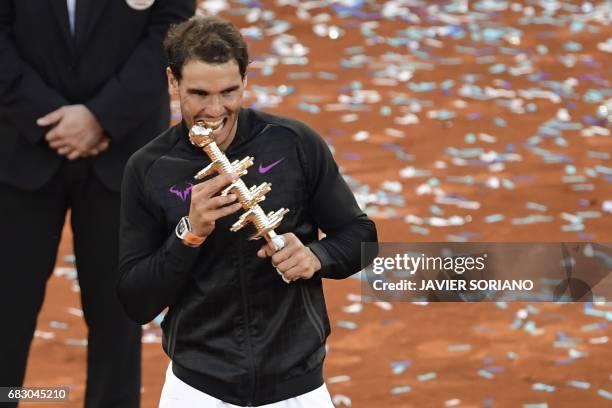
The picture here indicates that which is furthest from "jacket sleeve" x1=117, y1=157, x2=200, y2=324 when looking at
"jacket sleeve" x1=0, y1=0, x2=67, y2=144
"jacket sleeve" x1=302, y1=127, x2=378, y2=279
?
"jacket sleeve" x1=0, y1=0, x2=67, y2=144

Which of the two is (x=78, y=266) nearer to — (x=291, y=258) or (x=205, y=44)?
(x=205, y=44)

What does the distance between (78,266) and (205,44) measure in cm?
153

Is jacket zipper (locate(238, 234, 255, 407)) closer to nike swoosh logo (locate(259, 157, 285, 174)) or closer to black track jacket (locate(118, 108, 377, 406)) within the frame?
black track jacket (locate(118, 108, 377, 406))

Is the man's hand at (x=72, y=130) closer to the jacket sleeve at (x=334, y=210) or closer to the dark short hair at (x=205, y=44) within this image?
the dark short hair at (x=205, y=44)

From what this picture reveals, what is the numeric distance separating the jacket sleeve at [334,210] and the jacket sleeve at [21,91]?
4.25 feet

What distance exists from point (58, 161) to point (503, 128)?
5.24 meters

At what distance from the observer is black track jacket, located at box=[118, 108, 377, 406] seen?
3.38m

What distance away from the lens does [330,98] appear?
387 inches

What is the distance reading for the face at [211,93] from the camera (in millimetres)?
3303

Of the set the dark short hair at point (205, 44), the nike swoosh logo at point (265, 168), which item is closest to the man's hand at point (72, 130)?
the dark short hair at point (205, 44)

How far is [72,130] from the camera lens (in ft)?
14.3

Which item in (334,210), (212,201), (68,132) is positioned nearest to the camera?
(212,201)

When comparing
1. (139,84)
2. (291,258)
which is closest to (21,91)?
(139,84)

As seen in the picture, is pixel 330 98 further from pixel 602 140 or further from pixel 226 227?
pixel 226 227
